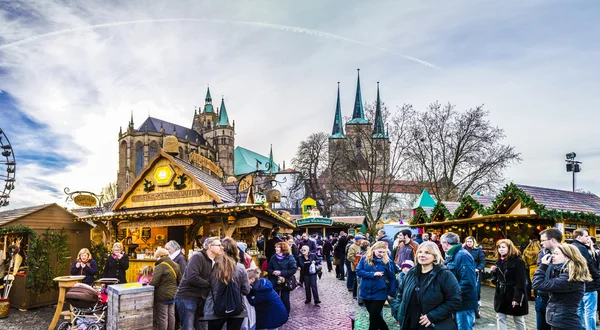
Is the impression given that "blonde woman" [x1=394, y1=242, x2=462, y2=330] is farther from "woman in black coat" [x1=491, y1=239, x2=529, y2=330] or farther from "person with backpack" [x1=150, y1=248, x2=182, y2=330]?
"person with backpack" [x1=150, y1=248, x2=182, y2=330]

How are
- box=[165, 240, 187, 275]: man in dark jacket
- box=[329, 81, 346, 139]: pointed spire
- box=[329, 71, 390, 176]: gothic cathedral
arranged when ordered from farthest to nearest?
box=[329, 81, 346, 139]: pointed spire
box=[329, 71, 390, 176]: gothic cathedral
box=[165, 240, 187, 275]: man in dark jacket

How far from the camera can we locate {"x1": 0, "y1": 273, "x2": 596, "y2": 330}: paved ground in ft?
26.7

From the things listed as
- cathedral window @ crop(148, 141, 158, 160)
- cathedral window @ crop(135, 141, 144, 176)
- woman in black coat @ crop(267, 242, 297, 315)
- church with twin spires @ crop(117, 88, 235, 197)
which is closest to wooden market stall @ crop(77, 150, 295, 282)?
woman in black coat @ crop(267, 242, 297, 315)

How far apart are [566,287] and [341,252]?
11402 mm

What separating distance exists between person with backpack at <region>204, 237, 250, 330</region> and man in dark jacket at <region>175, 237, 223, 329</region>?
223 millimetres

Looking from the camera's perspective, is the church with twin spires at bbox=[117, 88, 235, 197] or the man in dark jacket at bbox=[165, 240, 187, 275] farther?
the church with twin spires at bbox=[117, 88, 235, 197]

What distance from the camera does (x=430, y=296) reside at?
397 cm

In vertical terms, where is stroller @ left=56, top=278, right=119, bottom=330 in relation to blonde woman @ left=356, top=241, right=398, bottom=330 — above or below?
below

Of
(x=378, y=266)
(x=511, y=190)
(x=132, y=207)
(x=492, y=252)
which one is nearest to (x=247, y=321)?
(x=378, y=266)

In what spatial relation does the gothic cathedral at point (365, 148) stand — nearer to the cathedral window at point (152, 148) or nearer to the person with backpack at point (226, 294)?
the person with backpack at point (226, 294)

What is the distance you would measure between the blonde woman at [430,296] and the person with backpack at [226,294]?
1.90 meters

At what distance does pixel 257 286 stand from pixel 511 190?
958cm

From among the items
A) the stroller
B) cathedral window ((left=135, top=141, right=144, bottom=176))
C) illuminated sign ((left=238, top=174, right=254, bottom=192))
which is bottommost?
the stroller

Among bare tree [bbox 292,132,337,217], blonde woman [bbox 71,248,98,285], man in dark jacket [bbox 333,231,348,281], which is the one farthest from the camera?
bare tree [bbox 292,132,337,217]
